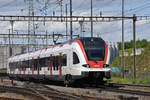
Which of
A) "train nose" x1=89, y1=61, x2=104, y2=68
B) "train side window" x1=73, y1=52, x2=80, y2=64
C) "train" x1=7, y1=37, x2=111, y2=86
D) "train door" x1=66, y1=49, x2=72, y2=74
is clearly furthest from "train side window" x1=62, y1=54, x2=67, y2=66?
"train nose" x1=89, y1=61, x2=104, y2=68

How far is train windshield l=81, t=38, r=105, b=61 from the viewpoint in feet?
68.3

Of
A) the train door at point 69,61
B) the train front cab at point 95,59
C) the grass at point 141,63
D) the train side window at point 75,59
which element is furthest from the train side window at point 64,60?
the grass at point 141,63

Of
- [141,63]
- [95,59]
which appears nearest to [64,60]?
[95,59]

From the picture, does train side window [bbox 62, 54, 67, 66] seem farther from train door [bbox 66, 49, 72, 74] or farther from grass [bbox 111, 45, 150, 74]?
grass [bbox 111, 45, 150, 74]

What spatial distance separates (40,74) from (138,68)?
40.7 metres

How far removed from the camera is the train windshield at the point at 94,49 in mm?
20812

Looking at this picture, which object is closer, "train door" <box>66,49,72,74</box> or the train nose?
the train nose

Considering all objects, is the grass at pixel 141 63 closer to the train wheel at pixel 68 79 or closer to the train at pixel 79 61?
the train at pixel 79 61

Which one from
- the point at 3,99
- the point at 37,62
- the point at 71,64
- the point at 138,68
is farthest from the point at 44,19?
the point at 138,68

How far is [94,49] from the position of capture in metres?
21.1

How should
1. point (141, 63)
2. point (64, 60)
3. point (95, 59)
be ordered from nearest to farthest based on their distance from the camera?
1. point (95, 59)
2. point (64, 60)
3. point (141, 63)

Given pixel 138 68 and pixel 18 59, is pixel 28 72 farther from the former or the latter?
pixel 138 68

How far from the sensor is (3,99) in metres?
16.0

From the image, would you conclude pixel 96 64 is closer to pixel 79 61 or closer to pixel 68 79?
pixel 79 61
